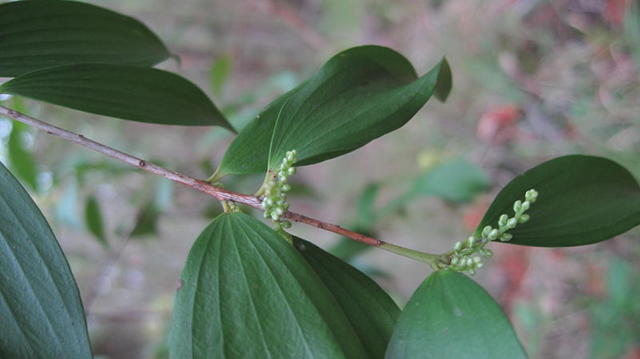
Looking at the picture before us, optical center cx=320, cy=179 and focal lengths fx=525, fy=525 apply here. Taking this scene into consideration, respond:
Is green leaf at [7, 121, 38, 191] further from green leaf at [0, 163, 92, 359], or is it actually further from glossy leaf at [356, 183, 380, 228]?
glossy leaf at [356, 183, 380, 228]

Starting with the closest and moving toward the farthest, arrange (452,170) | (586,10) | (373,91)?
(373,91), (452,170), (586,10)

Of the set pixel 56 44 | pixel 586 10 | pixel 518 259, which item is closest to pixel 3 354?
pixel 56 44

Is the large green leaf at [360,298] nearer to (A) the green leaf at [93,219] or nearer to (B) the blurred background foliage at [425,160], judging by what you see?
(B) the blurred background foliage at [425,160]

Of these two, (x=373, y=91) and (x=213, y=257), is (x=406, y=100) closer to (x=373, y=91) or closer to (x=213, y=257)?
(x=373, y=91)

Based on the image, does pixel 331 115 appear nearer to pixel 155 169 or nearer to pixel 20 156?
pixel 155 169

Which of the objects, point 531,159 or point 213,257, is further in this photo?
point 531,159

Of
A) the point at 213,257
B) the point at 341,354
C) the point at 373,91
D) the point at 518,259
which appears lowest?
the point at 341,354
